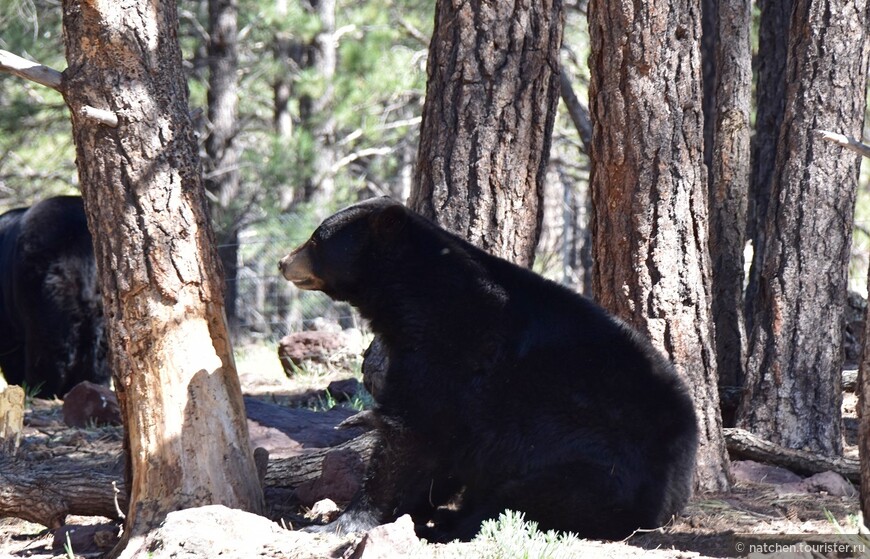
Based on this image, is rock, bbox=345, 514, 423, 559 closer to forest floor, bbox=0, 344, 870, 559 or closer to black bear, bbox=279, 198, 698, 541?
forest floor, bbox=0, 344, 870, 559

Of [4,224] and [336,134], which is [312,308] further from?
[4,224]

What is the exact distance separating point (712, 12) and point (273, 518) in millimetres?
6374

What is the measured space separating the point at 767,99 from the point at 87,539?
21.6 ft

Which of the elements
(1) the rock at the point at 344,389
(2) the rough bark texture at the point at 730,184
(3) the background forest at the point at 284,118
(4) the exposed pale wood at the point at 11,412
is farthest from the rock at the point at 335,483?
(3) the background forest at the point at 284,118

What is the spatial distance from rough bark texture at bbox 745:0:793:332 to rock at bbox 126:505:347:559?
17.2 ft

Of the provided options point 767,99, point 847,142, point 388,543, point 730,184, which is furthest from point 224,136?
point 847,142

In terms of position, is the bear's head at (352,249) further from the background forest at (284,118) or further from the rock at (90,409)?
the background forest at (284,118)

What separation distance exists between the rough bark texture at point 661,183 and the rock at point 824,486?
42 cm

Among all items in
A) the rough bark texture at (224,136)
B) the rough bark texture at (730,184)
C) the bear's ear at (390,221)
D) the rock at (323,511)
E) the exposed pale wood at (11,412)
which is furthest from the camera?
the rough bark texture at (224,136)

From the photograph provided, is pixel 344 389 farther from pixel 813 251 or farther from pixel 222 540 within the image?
pixel 222 540

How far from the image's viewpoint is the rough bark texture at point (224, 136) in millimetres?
15508

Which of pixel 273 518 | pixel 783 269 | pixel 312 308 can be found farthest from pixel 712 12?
pixel 312 308

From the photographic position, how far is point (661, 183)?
550cm

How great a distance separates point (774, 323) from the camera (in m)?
6.45
